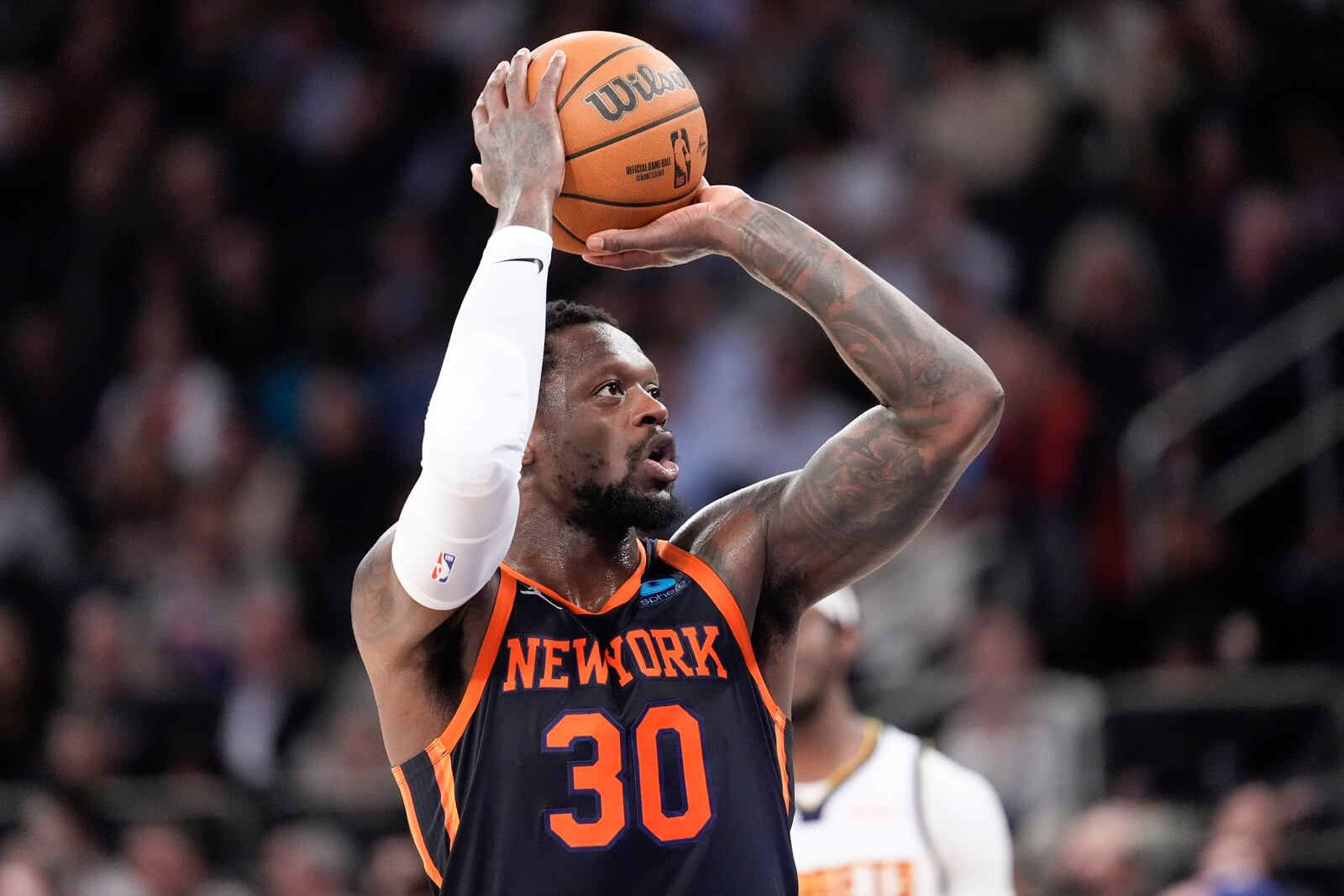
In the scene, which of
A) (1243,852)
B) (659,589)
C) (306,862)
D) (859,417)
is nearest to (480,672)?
(659,589)

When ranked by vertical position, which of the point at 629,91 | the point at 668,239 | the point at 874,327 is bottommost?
the point at 874,327

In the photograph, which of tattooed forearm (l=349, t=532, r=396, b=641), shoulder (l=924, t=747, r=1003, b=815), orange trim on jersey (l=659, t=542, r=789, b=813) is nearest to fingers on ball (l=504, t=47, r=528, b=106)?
tattooed forearm (l=349, t=532, r=396, b=641)

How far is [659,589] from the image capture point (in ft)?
13.6

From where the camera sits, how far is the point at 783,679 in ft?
13.6

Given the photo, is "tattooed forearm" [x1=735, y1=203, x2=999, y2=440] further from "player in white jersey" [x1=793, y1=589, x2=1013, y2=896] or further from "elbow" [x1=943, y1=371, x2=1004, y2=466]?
"player in white jersey" [x1=793, y1=589, x2=1013, y2=896]

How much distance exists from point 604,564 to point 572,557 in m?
0.07

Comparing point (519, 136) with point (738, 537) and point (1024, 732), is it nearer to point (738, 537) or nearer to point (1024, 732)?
point (738, 537)

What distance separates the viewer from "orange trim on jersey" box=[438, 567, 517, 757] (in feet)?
12.6

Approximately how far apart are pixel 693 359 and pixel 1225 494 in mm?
3202

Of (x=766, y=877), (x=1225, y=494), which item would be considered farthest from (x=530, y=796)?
(x=1225, y=494)

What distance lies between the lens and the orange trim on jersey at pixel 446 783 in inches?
151

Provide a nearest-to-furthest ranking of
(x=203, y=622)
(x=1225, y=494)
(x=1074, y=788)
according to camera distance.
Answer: (x=1074, y=788)
(x=1225, y=494)
(x=203, y=622)

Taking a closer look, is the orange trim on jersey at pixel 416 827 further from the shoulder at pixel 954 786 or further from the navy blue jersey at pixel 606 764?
the shoulder at pixel 954 786

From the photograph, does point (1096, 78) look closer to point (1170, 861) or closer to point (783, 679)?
point (1170, 861)
